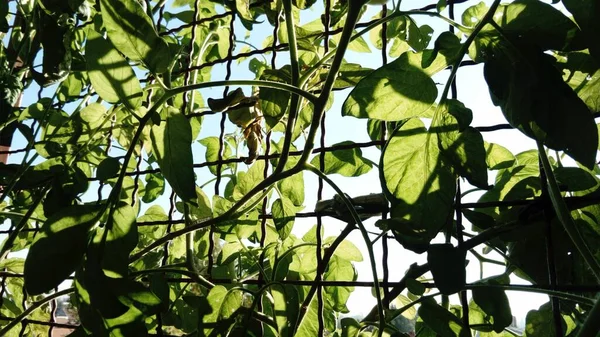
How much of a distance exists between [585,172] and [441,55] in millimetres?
151

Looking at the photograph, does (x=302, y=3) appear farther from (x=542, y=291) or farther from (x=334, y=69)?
(x=542, y=291)

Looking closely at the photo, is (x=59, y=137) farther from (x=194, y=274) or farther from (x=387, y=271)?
(x=387, y=271)

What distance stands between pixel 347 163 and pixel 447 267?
21cm

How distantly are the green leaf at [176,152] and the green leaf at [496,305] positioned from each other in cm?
23

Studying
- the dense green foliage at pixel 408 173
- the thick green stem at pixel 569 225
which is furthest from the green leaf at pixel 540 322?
the thick green stem at pixel 569 225

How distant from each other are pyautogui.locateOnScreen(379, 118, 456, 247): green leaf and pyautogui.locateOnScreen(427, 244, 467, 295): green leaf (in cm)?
1

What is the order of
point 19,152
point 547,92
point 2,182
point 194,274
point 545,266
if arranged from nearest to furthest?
point 547,92
point 545,266
point 194,274
point 2,182
point 19,152

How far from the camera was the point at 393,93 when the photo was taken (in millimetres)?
406

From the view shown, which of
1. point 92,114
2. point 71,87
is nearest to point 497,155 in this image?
point 92,114

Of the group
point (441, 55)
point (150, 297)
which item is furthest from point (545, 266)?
point (150, 297)

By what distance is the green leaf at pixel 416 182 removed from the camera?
392mm

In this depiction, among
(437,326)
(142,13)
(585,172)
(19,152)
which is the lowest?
(437,326)

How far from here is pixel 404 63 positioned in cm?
40

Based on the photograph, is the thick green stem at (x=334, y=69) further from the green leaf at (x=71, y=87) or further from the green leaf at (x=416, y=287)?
the green leaf at (x=71, y=87)
